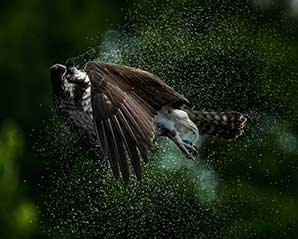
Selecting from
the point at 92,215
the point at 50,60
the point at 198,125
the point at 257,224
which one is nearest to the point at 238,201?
the point at 257,224

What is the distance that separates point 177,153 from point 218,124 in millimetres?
3361

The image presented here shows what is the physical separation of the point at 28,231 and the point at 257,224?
1.81 metres

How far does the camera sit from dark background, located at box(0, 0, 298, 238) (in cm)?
1351

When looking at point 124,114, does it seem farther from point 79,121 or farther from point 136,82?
point 79,121

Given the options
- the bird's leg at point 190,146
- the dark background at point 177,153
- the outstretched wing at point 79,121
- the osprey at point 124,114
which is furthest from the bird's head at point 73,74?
the dark background at point 177,153

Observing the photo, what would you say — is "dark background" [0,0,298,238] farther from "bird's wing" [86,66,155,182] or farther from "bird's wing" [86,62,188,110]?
"bird's wing" [86,66,155,182]

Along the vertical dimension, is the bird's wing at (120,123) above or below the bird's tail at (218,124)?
above

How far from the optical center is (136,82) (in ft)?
27.5

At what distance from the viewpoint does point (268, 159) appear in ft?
48.9

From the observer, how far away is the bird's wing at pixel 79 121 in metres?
8.65

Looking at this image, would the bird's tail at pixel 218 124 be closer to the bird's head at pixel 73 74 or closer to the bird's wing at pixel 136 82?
the bird's wing at pixel 136 82

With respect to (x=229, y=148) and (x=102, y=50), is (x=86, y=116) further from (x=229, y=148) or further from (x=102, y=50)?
(x=229, y=148)

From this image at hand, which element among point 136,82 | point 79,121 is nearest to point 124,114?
point 136,82

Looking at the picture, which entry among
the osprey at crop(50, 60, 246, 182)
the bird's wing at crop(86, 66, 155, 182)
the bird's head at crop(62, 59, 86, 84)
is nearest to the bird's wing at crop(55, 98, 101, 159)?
the osprey at crop(50, 60, 246, 182)
